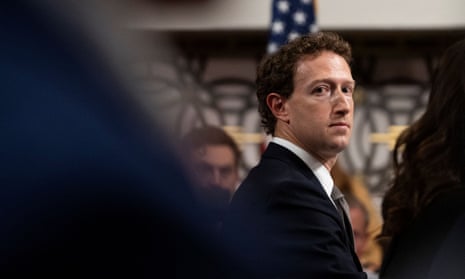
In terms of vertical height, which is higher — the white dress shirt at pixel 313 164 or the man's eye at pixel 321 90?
the man's eye at pixel 321 90


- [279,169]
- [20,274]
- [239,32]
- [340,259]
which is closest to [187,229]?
[20,274]

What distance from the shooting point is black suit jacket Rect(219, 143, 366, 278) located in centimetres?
129

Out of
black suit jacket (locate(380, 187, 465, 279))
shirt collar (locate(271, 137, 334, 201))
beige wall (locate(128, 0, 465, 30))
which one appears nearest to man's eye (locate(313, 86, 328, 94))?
shirt collar (locate(271, 137, 334, 201))

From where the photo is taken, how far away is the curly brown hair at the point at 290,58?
173 cm

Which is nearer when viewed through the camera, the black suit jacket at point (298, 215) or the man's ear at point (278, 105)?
the black suit jacket at point (298, 215)

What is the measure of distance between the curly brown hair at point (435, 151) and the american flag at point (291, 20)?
12.0ft

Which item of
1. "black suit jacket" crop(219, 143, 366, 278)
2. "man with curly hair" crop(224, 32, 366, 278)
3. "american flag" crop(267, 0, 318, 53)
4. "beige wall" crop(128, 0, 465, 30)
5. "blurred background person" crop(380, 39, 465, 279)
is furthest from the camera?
"beige wall" crop(128, 0, 465, 30)

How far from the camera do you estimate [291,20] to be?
5.51 metres

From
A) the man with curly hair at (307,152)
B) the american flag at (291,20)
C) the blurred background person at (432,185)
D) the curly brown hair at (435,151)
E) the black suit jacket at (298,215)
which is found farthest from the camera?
the american flag at (291,20)

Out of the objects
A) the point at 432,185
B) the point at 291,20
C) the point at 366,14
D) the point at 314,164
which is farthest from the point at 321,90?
the point at 366,14

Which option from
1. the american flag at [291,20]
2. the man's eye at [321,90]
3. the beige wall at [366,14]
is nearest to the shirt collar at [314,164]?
the man's eye at [321,90]

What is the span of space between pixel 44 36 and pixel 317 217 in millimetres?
993

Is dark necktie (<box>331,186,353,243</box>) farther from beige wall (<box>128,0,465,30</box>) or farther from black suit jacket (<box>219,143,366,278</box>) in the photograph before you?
beige wall (<box>128,0,465,30</box>)

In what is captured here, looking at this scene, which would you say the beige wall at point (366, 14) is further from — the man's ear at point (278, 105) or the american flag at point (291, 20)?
the man's ear at point (278, 105)
